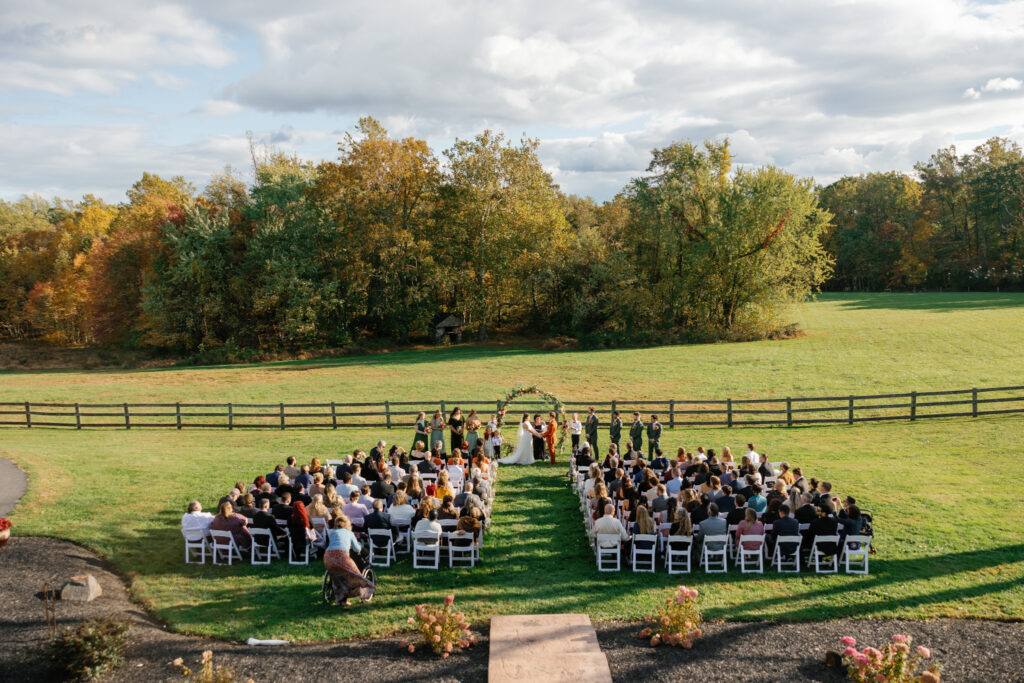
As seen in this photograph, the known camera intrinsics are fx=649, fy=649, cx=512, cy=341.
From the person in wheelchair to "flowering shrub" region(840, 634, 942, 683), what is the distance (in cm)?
657

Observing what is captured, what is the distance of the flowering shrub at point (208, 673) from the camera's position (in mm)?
7203

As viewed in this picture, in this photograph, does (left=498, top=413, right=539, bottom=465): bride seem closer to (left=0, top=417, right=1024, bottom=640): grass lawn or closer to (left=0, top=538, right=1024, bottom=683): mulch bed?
(left=0, top=417, right=1024, bottom=640): grass lawn

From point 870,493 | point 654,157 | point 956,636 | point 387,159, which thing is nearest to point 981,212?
point 654,157

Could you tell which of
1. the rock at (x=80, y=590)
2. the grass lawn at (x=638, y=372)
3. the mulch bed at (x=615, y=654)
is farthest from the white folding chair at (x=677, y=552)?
the grass lawn at (x=638, y=372)

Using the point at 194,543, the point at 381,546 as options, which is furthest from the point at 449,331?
the point at 381,546

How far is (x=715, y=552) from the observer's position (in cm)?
1075

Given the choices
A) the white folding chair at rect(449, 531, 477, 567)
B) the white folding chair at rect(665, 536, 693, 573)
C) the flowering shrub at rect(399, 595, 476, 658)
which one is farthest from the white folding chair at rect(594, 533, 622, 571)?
the flowering shrub at rect(399, 595, 476, 658)

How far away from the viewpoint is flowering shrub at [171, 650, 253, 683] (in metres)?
7.20

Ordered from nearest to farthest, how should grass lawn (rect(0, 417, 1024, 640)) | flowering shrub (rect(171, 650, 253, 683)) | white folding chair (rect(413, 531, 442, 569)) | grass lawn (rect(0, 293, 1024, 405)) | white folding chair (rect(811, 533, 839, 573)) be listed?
flowering shrub (rect(171, 650, 253, 683)) < grass lawn (rect(0, 417, 1024, 640)) < white folding chair (rect(811, 533, 839, 573)) < white folding chair (rect(413, 531, 442, 569)) < grass lawn (rect(0, 293, 1024, 405))

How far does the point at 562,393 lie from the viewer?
30.7 metres

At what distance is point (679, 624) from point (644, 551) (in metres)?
2.32

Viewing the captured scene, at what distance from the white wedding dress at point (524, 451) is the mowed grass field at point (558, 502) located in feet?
2.12

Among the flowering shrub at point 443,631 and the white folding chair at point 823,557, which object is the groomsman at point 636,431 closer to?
the white folding chair at point 823,557

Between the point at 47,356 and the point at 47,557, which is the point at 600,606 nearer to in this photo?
the point at 47,557
